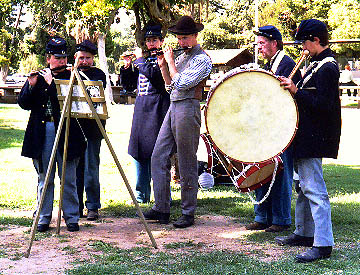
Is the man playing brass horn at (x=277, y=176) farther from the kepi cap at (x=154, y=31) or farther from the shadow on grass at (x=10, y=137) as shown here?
the shadow on grass at (x=10, y=137)

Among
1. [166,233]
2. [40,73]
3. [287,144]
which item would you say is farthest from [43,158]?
[287,144]

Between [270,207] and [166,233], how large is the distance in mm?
1160

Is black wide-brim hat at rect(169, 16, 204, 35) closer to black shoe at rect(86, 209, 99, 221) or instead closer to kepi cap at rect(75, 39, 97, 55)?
kepi cap at rect(75, 39, 97, 55)

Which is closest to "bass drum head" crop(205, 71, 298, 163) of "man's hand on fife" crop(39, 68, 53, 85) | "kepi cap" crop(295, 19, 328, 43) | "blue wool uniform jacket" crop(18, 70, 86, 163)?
"kepi cap" crop(295, 19, 328, 43)

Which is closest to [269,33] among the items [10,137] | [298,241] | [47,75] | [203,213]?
[298,241]

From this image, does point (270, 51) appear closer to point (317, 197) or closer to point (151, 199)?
point (317, 197)

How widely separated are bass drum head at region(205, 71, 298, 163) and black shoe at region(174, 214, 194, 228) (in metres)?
1.51

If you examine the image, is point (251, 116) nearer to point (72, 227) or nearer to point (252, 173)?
point (252, 173)

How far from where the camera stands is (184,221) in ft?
23.0

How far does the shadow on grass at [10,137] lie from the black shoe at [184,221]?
9.41 m

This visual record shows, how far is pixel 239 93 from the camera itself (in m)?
5.79

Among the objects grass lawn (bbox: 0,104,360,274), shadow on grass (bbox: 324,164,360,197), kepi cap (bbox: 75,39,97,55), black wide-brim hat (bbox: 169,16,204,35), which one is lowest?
shadow on grass (bbox: 324,164,360,197)

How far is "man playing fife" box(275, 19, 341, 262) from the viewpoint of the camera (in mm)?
5457

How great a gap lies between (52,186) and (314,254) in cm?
283
